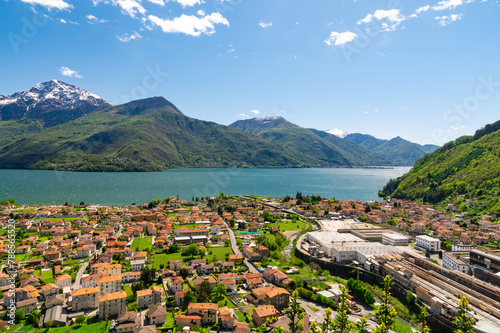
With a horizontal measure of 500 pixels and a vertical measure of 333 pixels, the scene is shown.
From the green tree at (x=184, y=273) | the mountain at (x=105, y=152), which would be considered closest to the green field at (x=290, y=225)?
the green tree at (x=184, y=273)

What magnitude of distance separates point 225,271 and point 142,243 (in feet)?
41.3

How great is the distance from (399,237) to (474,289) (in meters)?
11.8

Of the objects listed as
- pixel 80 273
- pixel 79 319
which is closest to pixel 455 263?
pixel 79 319

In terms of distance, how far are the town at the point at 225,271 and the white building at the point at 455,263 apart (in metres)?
0.10

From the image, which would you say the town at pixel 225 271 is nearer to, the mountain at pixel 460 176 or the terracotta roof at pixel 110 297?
the terracotta roof at pixel 110 297

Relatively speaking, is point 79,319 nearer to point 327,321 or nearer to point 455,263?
point 327,321

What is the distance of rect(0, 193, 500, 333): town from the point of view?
57.7 feet

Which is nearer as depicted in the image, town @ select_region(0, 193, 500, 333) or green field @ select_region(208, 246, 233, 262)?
town @ select_region(0, 193, 500, 333)

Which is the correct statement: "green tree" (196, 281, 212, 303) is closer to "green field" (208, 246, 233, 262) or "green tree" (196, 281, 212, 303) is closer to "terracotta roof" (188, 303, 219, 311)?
"terracotta roof" (188, 303, 219, 311)

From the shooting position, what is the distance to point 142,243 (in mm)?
32719

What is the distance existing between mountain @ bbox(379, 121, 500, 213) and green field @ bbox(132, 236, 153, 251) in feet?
164

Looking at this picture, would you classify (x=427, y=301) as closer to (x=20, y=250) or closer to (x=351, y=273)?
(x=351, y=273)

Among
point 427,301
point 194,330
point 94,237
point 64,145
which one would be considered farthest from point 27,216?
point 64,145

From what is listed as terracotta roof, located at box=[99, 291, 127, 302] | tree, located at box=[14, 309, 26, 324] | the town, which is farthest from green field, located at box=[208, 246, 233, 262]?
tree, located at box=[14, 309, 26, 324]
